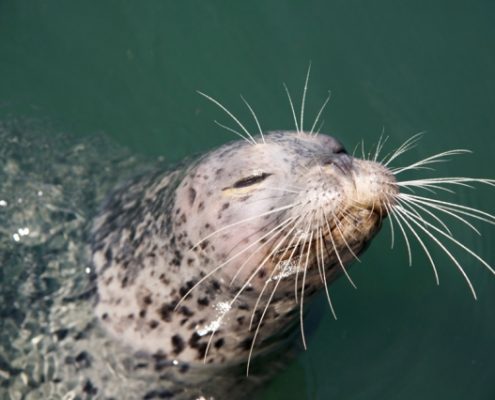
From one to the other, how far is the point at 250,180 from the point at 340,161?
376mm

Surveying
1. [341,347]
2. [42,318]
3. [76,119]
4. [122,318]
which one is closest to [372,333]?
[341,347]

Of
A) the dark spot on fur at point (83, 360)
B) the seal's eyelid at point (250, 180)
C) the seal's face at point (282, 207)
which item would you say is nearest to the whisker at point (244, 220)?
the seal's face at point (282, 207)

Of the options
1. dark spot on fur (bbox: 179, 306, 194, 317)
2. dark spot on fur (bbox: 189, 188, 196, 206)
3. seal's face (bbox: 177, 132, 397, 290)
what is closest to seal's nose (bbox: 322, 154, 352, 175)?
seal's face (bbox: 177, 132, 397, 290)

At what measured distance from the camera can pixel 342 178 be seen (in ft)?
9.49

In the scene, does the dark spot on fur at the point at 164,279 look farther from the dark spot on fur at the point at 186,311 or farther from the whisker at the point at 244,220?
the whisker at the point at 244,220

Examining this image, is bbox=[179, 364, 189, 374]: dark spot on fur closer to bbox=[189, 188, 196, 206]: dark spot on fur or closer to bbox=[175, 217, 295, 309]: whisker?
bbox=[175, 217, 295, 309]: whisker

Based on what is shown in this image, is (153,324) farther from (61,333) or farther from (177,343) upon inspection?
(61,333)

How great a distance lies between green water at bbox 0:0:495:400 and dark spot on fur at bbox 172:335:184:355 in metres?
1.75

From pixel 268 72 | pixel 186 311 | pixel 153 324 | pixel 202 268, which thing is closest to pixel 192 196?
pixel 202 268

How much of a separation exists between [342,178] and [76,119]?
351cm

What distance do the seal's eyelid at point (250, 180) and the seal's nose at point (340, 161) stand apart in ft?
0.82

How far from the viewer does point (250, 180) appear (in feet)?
10.2

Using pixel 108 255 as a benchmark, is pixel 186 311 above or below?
below

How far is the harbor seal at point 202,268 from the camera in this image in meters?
2.99
